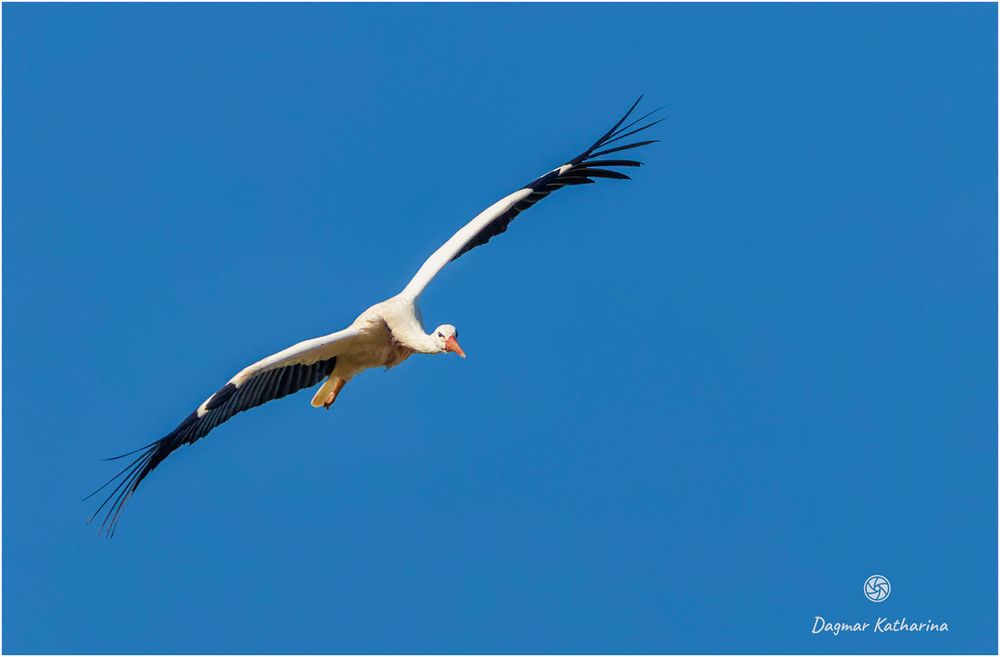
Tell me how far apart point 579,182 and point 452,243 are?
161cm

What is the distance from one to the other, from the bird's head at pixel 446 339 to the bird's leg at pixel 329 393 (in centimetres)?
102

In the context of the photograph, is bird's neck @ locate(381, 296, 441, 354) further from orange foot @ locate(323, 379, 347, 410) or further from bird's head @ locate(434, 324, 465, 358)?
orange foot @ locate(323, 379, 347, 410)

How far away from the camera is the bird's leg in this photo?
14266 millimetres

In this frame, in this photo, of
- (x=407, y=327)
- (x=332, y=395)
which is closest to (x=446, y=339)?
(x=407, y=327)

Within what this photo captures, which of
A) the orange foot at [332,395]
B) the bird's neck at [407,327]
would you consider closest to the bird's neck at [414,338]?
the bird's neck at [407,327]

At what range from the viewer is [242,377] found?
13.2 meters

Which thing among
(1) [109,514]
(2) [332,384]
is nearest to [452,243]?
→ (2) [332,384]

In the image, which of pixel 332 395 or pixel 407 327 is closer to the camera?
pixel 407 327

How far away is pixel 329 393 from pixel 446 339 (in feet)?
4.02

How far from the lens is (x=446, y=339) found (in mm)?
13844

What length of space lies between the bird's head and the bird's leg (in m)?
1.02

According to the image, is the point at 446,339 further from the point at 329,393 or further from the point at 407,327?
the point at 329,393

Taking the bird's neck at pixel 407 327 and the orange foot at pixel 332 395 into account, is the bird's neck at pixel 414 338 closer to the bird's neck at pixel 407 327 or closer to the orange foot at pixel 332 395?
the bird's neck at pixel 407 327

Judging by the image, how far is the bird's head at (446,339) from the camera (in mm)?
13820
